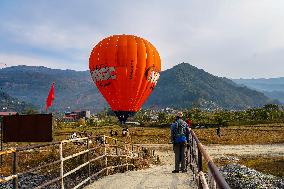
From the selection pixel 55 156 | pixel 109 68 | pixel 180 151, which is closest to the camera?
pixel 180 151

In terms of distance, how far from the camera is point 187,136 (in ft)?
56.0

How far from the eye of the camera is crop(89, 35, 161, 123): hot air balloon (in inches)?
1671

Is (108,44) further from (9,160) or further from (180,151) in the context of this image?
(180,151)

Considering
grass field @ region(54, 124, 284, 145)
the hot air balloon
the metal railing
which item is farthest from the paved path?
grass field @ region(54, 124, 284, 145)

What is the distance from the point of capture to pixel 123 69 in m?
42.6

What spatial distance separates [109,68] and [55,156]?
13368 millimetres

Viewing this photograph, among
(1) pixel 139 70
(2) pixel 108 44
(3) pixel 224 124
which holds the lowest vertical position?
(3) pixel 224 124

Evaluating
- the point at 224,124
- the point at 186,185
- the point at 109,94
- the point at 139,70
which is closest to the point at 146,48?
the point at 139,70

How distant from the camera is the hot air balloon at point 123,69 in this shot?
42438 millimetres

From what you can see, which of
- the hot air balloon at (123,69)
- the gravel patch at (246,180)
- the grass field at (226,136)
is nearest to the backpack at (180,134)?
the gravel patch at (246,180)

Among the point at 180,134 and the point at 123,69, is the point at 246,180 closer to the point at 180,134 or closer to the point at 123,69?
the point at 180,134

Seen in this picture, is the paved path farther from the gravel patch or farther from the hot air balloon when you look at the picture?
the hot air balloon

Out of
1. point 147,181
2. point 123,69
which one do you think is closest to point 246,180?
point 147,181

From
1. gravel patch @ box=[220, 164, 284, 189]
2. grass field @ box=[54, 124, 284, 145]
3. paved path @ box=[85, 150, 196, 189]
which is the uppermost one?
paved path @ box=[85, 150, 196, 189]
